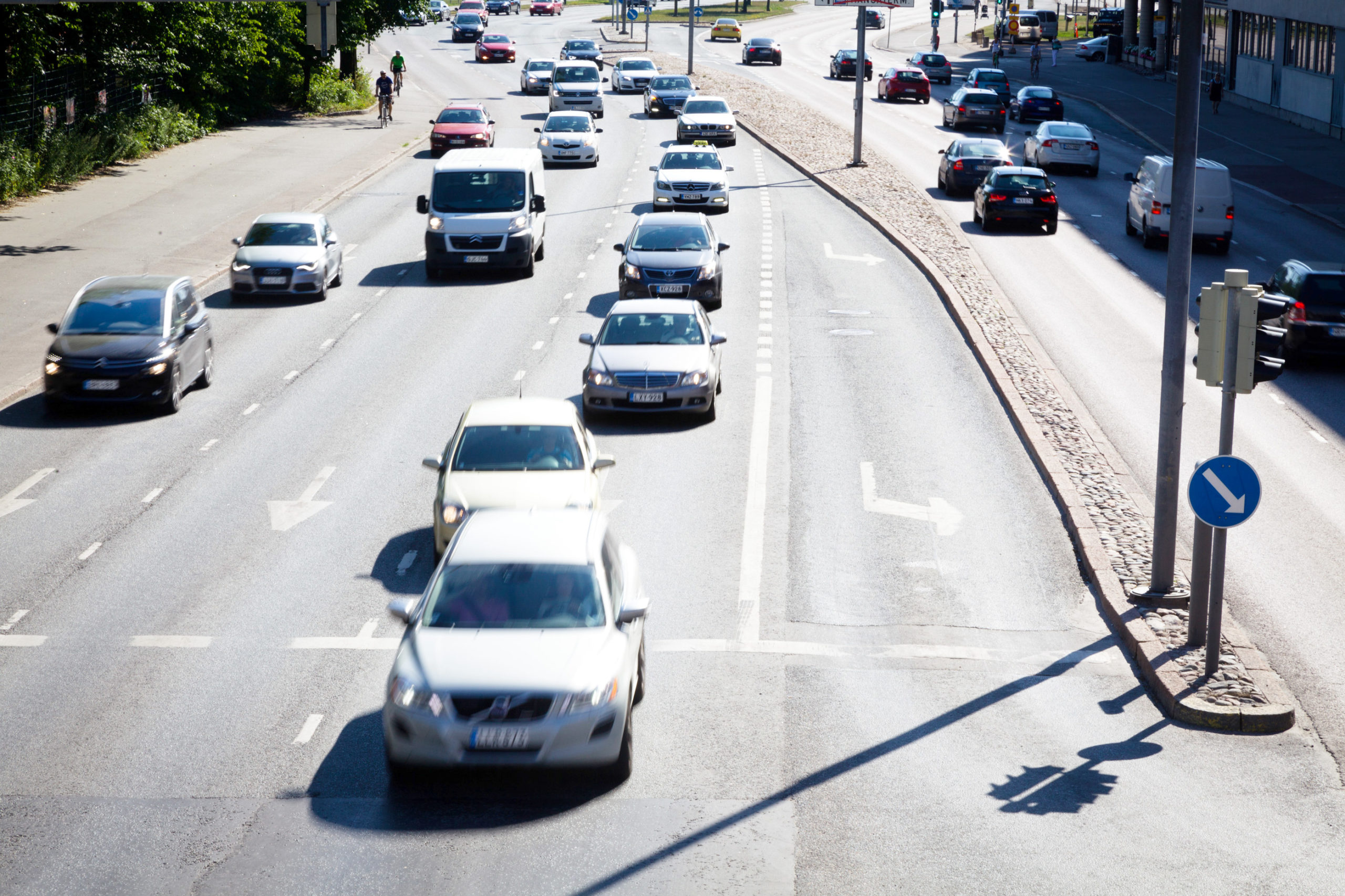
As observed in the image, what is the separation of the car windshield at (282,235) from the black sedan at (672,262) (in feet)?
20.5

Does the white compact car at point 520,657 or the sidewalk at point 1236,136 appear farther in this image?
the sidewalk at point 1236,136

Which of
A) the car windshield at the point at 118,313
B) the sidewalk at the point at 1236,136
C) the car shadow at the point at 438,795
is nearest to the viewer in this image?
the car shadow at the point at 438,795

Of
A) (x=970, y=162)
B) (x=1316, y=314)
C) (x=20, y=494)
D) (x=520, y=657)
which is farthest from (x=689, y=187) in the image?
(x=520, y=657)

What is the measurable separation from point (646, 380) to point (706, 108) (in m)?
34.1

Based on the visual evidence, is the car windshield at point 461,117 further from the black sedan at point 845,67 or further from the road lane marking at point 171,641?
the road lane marking at point 171,641

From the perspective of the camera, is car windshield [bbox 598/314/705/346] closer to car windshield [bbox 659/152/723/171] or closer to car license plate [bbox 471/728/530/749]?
car license plate [bbox 471/728/530/749]

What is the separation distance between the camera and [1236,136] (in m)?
55.8

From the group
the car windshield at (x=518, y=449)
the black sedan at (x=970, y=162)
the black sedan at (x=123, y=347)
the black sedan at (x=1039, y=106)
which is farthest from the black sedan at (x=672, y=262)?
the black sedan at (x=1039, y=106)

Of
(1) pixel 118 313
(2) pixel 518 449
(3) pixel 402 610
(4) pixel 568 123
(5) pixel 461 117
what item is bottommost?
(3) pixel 402 610

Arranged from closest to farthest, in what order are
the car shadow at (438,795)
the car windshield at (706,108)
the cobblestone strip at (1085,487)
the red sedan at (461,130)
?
the car shadow at (438,795) < the cobblestone strip at (1085,487) < the red sedan at (461,130) < the car windshield at (706,108)

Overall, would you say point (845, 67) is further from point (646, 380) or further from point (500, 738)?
point (500, 738)

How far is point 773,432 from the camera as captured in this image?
807 inches

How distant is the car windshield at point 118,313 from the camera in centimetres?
2122

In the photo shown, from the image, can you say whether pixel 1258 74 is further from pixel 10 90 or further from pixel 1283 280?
pixel 10 90
